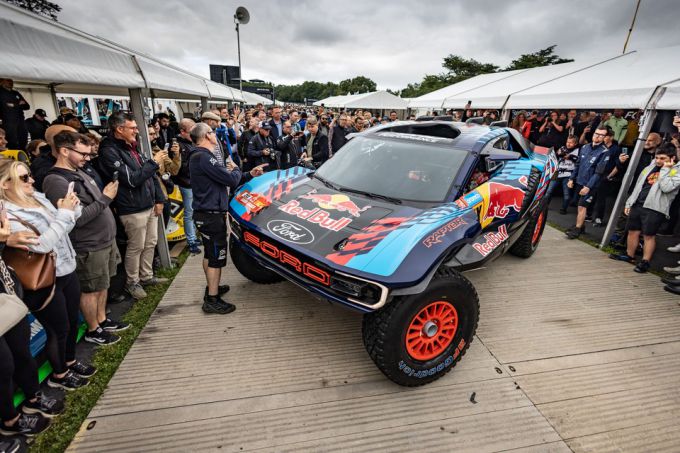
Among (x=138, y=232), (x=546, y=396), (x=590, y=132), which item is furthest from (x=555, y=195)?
(x=138, y=232)

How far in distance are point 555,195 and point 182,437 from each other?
30.5ft

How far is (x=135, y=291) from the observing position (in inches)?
131

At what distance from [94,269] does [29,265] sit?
2.43 ft

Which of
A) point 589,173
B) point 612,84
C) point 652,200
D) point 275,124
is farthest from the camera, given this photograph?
point 275,124

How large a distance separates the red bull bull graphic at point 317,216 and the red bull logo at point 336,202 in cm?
10

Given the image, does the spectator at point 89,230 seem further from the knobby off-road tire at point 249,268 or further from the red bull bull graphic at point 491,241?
the red bull bull graphic at point 491,241

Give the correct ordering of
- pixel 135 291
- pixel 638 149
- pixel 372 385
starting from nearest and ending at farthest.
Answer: pixel 372 385, pixel 135 291, pixel 638 149

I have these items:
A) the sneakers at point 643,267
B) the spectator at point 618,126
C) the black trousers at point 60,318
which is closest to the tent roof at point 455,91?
the spectator at point 618,126

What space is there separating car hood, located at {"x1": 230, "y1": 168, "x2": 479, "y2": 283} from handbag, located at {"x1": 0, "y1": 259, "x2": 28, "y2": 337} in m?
1.37

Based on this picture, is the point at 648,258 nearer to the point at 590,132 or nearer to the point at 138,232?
the point at 590,132

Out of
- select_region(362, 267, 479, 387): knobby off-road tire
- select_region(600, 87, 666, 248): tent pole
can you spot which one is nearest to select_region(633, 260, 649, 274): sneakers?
select_region(600, 87, 666, 248): tent pole

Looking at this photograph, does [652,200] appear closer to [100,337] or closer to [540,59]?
[100,337]

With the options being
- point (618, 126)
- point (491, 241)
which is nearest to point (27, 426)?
point (491, 241)

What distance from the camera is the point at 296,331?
2.90m
